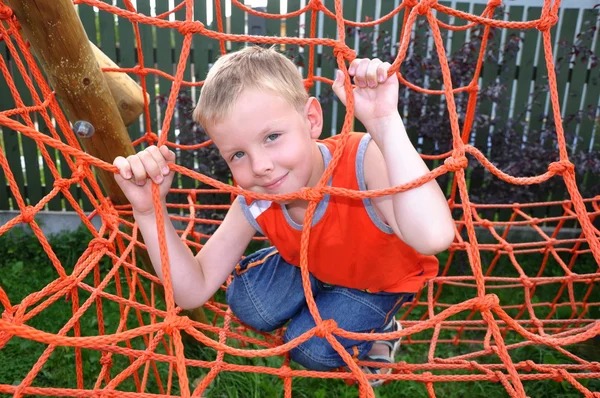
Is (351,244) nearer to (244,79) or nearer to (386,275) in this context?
(386,275)

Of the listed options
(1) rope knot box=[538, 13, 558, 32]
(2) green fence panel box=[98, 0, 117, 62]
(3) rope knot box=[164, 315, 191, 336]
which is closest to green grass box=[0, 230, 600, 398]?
(3) rope knot box=[164, 315, 191, 336]

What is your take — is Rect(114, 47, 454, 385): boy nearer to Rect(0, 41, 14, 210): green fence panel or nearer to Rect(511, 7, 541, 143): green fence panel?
Rect(511, 7, 541, 143): green fence panel

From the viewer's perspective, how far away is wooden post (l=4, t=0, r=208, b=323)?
106cm

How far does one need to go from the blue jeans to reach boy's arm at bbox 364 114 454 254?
15.5 inches

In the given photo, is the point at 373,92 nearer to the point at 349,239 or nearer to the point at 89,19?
the point at 349,239

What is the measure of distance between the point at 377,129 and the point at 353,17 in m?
2.14

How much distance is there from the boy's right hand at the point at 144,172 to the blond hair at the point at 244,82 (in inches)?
4.4

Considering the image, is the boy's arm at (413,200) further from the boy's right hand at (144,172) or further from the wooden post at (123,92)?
the wooden post at (123,92)

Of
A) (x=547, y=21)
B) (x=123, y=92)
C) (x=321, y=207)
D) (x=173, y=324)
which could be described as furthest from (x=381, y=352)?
(x=123, y=92)

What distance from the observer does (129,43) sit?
2836 millimetres

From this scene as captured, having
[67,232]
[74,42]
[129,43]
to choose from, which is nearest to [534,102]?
[129,43]

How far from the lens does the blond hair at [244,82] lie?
929 millimetres

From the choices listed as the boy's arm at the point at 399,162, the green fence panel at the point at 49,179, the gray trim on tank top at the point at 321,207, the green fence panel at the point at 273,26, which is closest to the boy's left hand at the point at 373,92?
the boy's arm at the point at 399,162

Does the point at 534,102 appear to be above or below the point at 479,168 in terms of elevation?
above
